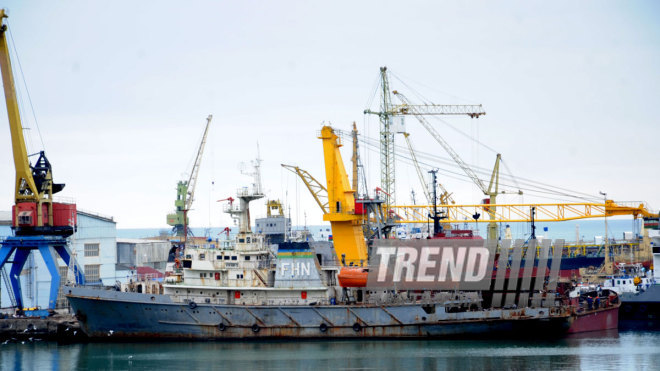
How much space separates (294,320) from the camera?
4612 cm

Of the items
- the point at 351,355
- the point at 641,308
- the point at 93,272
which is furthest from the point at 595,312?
the point at 93,272

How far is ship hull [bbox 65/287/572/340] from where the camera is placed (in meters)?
45.8

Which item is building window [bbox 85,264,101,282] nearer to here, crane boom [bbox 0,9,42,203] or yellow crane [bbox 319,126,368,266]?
crane boom [bbox 0,9,42,203]

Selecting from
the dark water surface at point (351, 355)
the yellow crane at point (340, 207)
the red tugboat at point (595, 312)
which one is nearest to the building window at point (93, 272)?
the dark water surface at point (351, 355)

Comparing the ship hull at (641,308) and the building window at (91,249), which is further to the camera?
the building window at (91,249)

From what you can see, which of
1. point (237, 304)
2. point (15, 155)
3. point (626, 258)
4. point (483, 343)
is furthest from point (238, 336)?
point (626, 258)

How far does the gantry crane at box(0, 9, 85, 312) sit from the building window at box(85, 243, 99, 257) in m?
9.10

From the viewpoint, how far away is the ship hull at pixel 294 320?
150ft

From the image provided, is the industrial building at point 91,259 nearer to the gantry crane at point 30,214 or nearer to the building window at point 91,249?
the building window at point 91,249

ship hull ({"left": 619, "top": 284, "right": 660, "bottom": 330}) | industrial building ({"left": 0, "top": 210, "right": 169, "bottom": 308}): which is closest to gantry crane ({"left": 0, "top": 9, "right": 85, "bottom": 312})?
industrial building ({"left": 0, "top": 210, "right": 169, "bottom": 308})

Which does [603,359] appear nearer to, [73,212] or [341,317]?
[341,317]

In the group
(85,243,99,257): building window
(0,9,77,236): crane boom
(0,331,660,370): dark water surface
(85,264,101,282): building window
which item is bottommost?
(0,331,660,370): dark water surface

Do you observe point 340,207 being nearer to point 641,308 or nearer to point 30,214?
point 30,214

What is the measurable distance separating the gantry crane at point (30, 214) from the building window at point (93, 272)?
887cm
